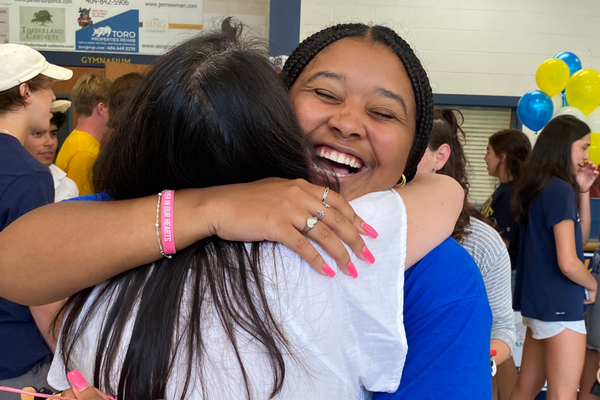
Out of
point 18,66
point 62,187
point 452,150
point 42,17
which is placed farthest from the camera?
point 42,17

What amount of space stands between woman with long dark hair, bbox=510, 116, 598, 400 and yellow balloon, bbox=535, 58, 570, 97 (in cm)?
117

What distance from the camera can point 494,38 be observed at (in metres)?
5.56

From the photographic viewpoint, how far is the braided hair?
1045 millimetres

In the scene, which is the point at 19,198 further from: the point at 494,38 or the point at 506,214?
the point at 494,38

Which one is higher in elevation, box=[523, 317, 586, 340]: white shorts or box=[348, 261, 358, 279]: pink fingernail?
box=[348, 261, 358, 279]: pink fingernail

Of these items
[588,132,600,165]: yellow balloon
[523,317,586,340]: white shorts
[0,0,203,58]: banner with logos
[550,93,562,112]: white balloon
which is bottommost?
[523,317,586,340]: white shorts

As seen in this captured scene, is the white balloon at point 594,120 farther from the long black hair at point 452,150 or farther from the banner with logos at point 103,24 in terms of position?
the banner with logos at point 103,24

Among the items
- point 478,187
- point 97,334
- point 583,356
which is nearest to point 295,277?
point 97,334

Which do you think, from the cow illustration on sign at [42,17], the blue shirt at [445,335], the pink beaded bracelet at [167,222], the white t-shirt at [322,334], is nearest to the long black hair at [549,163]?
the blue shirt at [445,335]

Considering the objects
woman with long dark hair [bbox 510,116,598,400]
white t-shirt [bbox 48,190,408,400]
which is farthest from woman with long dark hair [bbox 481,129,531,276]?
white t-shirt [bbox 48,190,408,400]

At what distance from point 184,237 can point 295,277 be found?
0.52 ft

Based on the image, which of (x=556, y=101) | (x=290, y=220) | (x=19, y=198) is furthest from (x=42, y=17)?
(x=290, y=220)

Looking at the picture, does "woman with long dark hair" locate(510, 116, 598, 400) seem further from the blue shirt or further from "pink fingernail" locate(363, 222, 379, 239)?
"pink fingernail" locate(363, 222, 379, 239)

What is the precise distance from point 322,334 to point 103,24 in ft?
18.1
